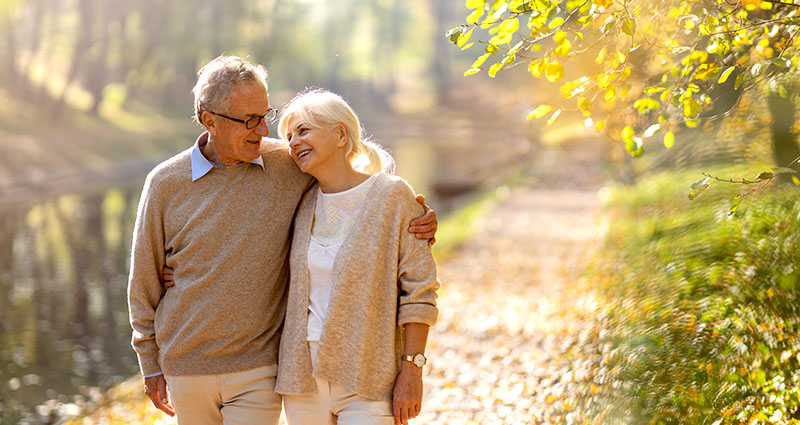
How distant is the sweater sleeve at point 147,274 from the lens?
3.33 metres

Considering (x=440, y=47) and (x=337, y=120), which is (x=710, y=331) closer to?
(x=337, y=120)

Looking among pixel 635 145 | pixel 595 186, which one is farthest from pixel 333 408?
pixel 595 186

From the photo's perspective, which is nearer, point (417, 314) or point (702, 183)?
point (417, 314)

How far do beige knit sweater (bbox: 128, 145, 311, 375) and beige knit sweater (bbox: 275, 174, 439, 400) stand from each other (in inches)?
8.6

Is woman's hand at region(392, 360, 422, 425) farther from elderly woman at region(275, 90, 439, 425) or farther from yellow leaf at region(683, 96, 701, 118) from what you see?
yellow leaf at region(683, 96, 701, 118)

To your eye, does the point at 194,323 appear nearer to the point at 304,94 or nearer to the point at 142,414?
the point at 304,94

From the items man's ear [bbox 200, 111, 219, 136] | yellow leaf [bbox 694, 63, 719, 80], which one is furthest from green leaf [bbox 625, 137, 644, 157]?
man's ear [bbox 200, 111, 219, 136]

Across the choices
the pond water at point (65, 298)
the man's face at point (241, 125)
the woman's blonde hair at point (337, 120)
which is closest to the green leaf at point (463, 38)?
the woman's blonde hair at point (337, 120)

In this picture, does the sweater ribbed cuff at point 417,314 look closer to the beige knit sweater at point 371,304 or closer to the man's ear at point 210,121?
the beige knit sweater at point 371,304

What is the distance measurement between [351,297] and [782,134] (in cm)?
410

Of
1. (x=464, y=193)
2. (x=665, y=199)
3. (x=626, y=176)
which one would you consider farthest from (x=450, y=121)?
(x=665, y=199)

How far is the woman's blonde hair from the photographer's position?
3.17 metres

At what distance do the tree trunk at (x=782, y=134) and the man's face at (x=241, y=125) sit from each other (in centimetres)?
399

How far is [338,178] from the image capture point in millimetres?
3270
